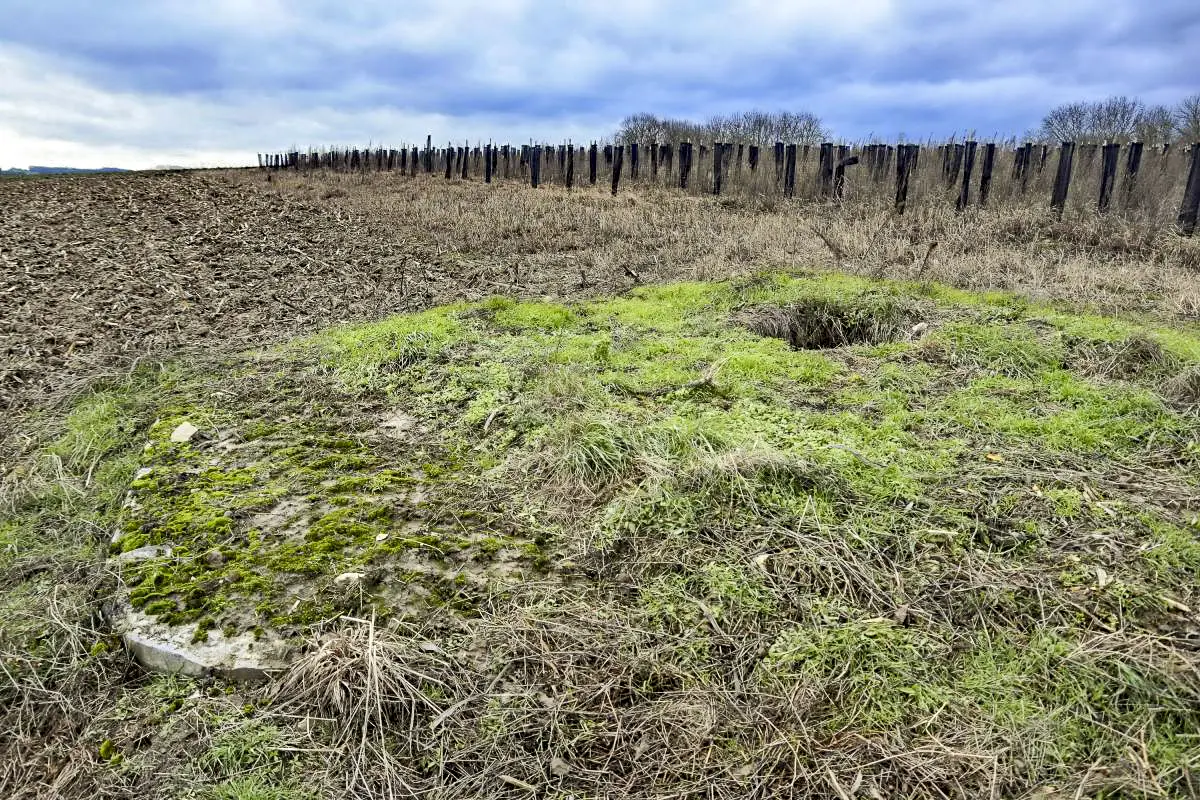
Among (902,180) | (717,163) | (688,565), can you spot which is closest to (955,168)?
(902,180)

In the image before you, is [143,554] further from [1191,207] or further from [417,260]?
[1191,207]

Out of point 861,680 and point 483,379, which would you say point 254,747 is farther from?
point 483,379

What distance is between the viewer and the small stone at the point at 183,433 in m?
3.85

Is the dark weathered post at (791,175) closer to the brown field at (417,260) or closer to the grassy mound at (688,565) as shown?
the brown field at (417,260)

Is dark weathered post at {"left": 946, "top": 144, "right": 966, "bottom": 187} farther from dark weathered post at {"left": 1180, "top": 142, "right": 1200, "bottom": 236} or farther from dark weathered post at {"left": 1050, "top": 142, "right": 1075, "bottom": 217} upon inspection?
dark weathered post at {"left": 1180, "top": 142, "right": 1200, "bottom": 236}

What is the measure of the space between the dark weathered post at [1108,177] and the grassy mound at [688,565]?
9.90m

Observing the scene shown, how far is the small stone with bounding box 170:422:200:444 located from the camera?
385cm

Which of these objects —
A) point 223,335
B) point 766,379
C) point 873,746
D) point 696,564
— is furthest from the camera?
point 223,335

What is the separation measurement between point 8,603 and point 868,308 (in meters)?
5.82

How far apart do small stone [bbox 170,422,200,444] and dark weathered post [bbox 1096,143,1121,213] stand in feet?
46.9

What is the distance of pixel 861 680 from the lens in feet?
7.07

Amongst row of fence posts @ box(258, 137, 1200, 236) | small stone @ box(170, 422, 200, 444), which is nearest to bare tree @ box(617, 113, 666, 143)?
row of fence posts @ box(258, 137, 1200, 236)

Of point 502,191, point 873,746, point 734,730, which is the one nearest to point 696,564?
point 734,730

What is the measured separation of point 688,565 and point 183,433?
9.86ft
